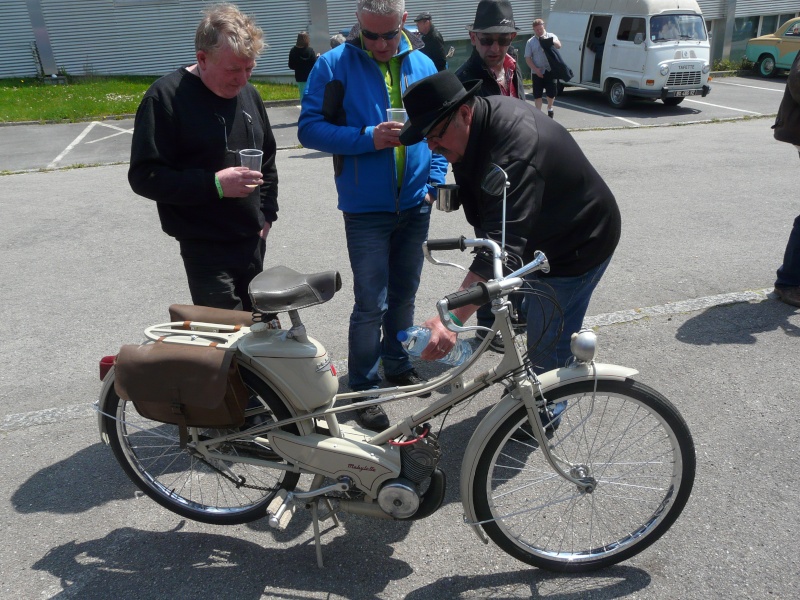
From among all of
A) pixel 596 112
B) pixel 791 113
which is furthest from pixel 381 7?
pixel 596 112

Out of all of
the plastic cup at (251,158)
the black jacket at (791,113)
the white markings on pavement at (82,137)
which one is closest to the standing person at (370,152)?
the plastic cup at (251,158)

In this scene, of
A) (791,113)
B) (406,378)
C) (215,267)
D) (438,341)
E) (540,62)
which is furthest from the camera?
(540,62)

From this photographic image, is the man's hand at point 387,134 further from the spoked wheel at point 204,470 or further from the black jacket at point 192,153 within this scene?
the spoked wheel at point 204,470

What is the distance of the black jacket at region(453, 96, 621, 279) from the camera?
263 centimetres

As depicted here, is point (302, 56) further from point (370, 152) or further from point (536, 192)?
point (536, 192)

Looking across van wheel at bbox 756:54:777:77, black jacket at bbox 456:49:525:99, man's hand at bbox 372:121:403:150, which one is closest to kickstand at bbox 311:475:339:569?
man's hand at bbox 372:121:403:150

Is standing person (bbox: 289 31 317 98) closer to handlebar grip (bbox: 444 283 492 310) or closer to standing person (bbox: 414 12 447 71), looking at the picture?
standing person (bbox: 414 12 447 71)

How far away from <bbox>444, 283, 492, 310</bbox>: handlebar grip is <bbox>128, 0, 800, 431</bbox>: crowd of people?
0.20 meters

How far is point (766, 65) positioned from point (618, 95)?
723 cm

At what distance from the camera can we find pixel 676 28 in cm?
1461

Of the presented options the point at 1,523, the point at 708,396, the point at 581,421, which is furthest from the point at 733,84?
the point at 1,523

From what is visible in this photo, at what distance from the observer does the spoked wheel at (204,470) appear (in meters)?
2.92

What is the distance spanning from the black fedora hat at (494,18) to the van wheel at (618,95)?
10.4 metres

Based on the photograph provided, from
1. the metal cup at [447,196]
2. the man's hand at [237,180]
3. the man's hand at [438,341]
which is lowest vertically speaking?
the man's hand at [438,341]
